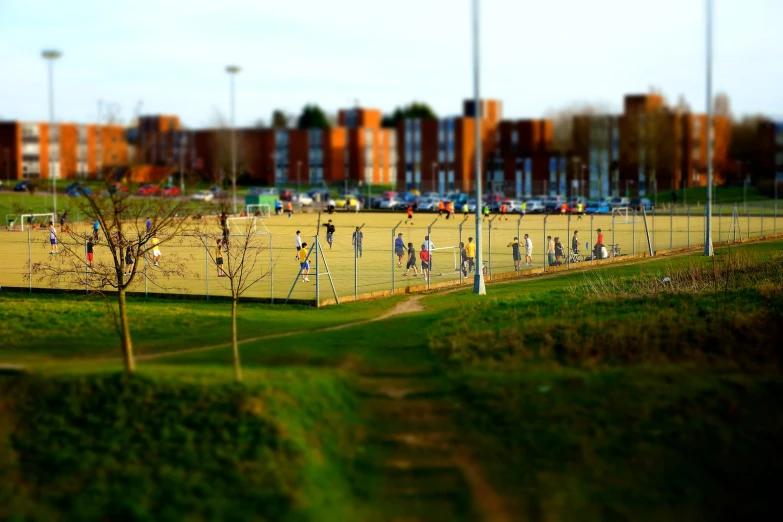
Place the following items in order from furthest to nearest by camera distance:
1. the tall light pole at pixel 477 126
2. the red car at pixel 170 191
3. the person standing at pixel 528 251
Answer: the person standing at pixel 528 251
the red car at pixel 170 191
the tall light pole at pixel 477 126

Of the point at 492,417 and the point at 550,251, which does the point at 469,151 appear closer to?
the point at 550,251

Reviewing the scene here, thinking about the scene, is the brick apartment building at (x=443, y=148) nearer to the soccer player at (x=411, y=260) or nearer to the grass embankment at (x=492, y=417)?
the soccer player at (x=411, y=260)

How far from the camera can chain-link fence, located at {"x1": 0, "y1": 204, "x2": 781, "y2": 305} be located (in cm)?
3400

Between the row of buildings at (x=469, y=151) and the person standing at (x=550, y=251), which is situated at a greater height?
the row of buildings at (x=469, y=151)

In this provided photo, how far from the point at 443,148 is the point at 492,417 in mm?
114973

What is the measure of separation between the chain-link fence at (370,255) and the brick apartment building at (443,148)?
51.1m

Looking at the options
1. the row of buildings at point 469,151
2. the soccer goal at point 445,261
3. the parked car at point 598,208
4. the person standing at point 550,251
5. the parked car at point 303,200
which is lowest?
the soccer goal at point 445,261

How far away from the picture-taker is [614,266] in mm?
42094

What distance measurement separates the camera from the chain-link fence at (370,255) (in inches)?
1339

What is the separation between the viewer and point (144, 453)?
1577 cm

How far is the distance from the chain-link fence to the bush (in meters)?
11.8

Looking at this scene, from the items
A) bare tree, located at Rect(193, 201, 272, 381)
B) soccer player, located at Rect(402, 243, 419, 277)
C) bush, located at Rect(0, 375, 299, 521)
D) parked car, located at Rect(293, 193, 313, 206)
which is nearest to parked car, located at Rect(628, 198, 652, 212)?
parked car, located at Rect(293, 193, 313, 206)

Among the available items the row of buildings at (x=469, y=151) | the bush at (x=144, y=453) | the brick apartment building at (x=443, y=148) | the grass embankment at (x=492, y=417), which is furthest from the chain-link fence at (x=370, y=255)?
the brick apartment building at (x=443, y=148)

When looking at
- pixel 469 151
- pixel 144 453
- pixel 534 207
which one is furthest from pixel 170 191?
pixel 469 151
